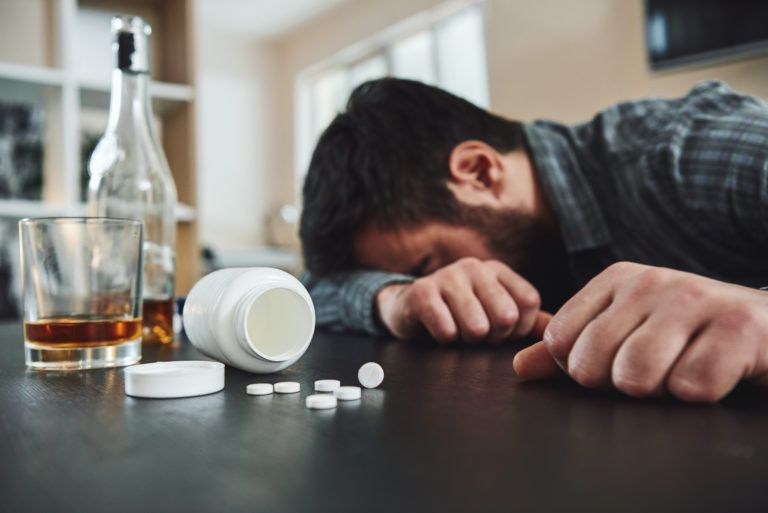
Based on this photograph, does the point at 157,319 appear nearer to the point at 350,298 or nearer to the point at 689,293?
the point at 350,298

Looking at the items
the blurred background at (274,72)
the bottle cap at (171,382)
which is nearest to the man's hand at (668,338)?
the bottle cap at (171,382)

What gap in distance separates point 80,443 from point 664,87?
2.94m

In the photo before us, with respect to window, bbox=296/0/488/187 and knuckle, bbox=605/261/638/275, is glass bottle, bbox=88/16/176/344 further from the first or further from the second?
window, bbox=296/0/488/187

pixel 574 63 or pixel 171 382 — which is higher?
pixel 574 63

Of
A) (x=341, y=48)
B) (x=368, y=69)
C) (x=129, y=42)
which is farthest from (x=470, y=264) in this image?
(x=341, y=48)

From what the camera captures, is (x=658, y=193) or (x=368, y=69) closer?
(x=658, y=193)

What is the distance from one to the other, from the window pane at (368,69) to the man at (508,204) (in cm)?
385

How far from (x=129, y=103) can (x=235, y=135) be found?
16.2 feet

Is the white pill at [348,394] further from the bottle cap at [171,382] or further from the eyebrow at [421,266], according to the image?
the eyebrow at [421,266]

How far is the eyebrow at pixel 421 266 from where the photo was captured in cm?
98

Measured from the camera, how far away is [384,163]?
1043 millimetres

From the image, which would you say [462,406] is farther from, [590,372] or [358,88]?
[358,88]

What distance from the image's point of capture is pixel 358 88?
46.6 inches

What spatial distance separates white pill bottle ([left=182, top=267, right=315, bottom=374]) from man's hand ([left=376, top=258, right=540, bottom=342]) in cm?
20
